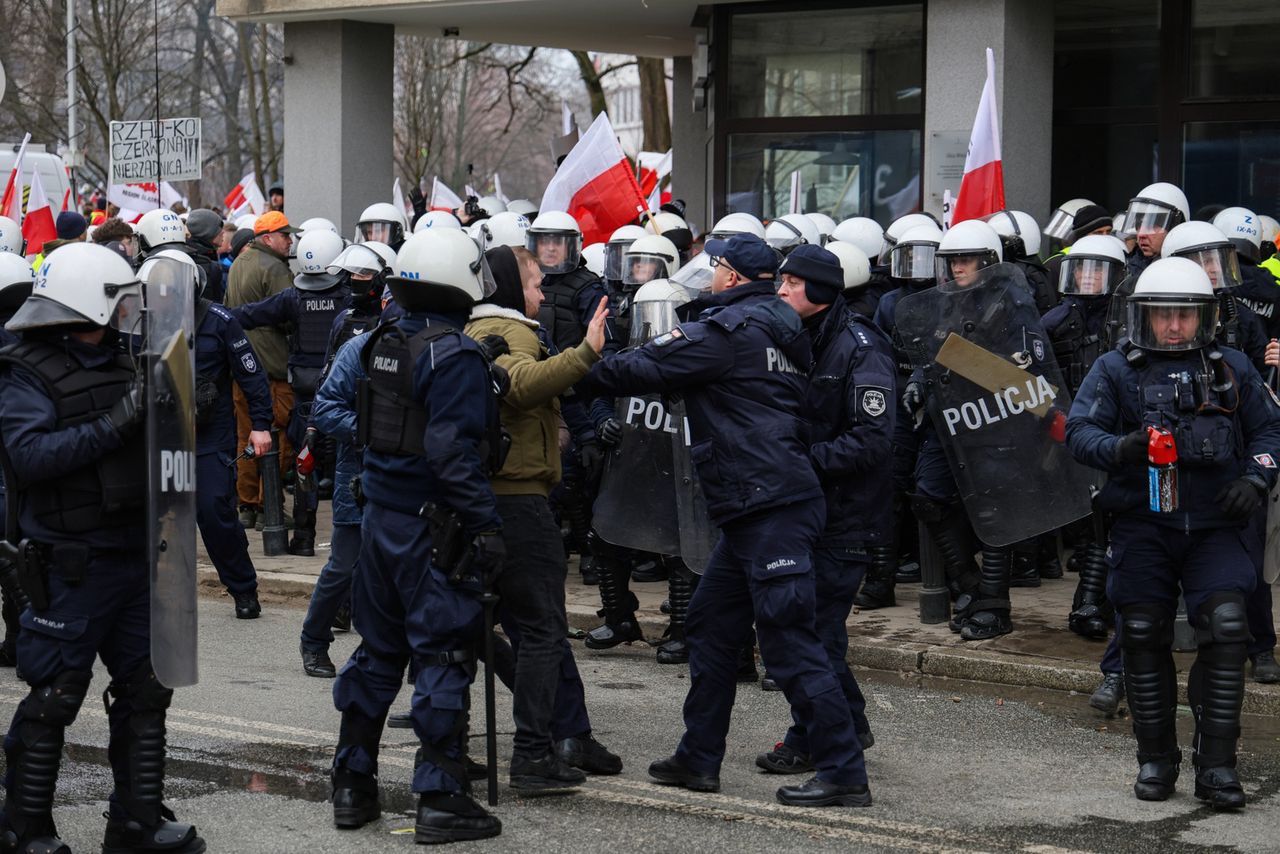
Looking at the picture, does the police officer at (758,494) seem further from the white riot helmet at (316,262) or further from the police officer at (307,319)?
the white riot helmet at (316,262)

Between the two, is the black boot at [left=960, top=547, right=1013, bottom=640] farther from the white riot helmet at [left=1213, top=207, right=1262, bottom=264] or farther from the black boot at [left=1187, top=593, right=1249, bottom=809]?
the black boot at [left=1187, top=593, right=1249, bottom=809]

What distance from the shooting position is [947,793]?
6.29m

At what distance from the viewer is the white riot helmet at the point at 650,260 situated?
9.37 metres

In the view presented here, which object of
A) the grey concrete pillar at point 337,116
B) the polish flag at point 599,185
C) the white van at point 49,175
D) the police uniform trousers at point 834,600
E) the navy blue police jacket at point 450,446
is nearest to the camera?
the navy blue police jacket at point 450,446

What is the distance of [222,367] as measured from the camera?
30.6ft

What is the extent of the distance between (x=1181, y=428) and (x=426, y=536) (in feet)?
8.68

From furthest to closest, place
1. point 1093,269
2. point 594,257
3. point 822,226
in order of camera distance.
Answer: point 822,226, point 594,257, point 1093,269

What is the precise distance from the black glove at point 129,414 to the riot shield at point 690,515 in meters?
3.24

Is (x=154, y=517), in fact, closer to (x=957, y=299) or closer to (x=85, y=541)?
(x=85, y=541)

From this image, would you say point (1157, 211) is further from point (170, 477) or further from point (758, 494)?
point (170, 477)

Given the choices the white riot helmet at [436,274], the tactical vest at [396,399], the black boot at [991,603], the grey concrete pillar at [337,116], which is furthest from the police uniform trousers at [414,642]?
the grey concrete pillar at [337,116]

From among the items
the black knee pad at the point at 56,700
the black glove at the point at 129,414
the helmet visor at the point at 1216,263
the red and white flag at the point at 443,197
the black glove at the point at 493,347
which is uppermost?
the red and white flag at the point at 443,197

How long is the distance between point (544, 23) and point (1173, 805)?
43.4 ft

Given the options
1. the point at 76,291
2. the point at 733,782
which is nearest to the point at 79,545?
the point at 76,291
